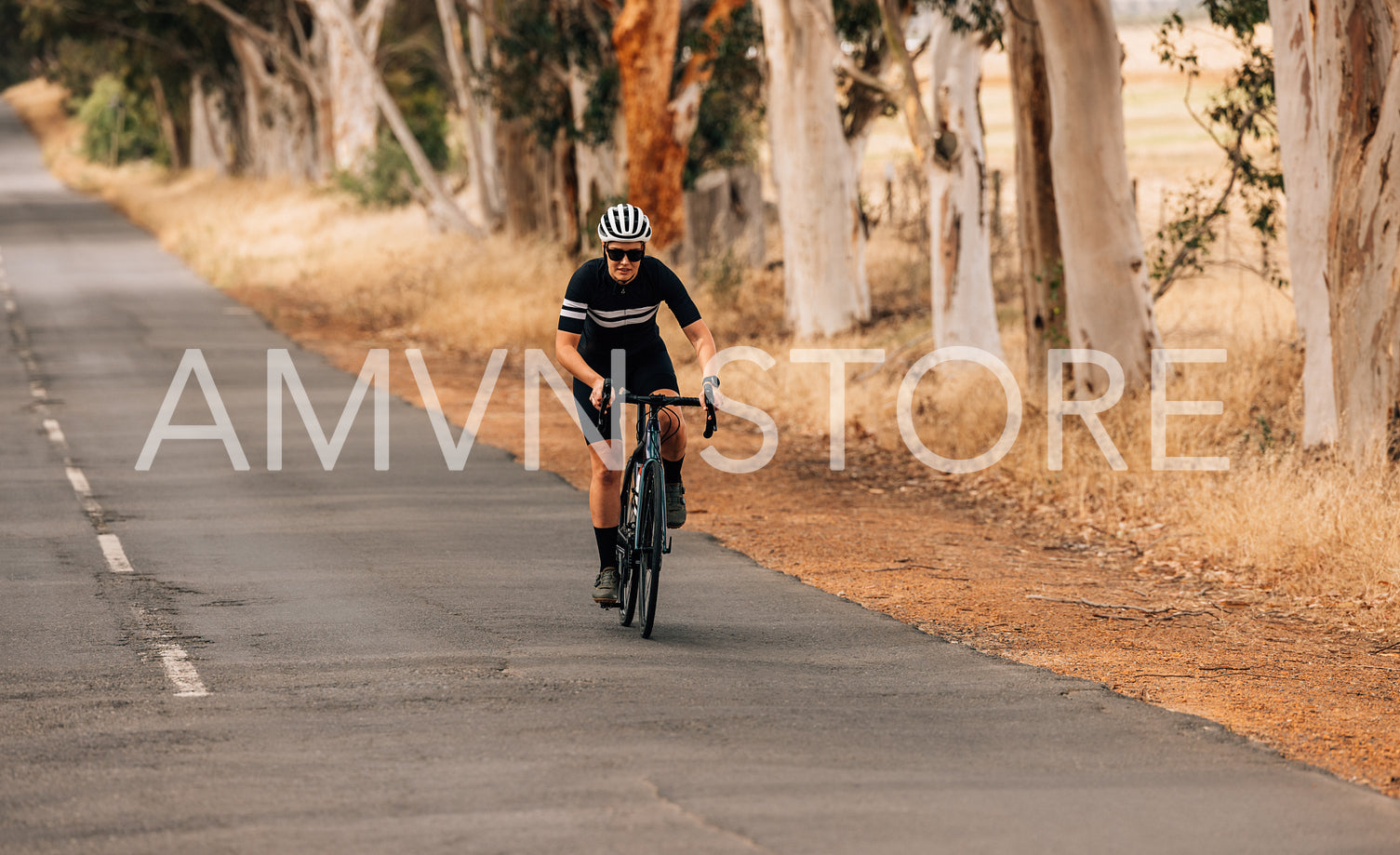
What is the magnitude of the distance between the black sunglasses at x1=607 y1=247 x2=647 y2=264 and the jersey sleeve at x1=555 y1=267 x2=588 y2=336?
0.55 ft

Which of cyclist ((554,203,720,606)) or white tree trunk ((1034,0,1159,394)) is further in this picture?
white tree trunk ((1034,0,1159,394))

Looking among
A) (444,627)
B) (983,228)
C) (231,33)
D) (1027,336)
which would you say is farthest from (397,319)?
(231,33)

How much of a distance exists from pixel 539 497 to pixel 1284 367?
7.10 metres

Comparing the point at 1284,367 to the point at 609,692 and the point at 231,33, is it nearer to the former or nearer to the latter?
the point at 609,692

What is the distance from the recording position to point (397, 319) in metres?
27.4

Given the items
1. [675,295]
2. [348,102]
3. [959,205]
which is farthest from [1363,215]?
[348,102]

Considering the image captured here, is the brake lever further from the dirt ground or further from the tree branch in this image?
the tree branch

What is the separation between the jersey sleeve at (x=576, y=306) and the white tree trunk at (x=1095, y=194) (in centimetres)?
709

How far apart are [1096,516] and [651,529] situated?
17.6 ft

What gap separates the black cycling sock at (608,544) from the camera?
8.55m

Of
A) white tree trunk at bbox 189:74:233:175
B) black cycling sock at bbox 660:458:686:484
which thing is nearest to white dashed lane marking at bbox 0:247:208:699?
black cycling sock at bbox 660:458:686:484

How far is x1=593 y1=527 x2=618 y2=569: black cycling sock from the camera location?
28.1 ft

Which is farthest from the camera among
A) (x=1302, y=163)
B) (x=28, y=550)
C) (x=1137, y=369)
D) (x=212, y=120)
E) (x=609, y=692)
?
(x=212, y=120)

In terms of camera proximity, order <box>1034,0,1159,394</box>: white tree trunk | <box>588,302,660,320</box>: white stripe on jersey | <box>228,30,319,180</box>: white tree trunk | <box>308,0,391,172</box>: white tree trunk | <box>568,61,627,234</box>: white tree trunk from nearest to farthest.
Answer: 1. <box>588,302,660,320</box>: white stripe on jersey
2. <box>1034,0,1159,394</box>: white tree trunk
3. <box>568,61,627,234</box>: white tree trunk
4. <box>308,0,391,172</box>: white tree trunk
5. <box>228,30,319,180</box>: white tree trunk
